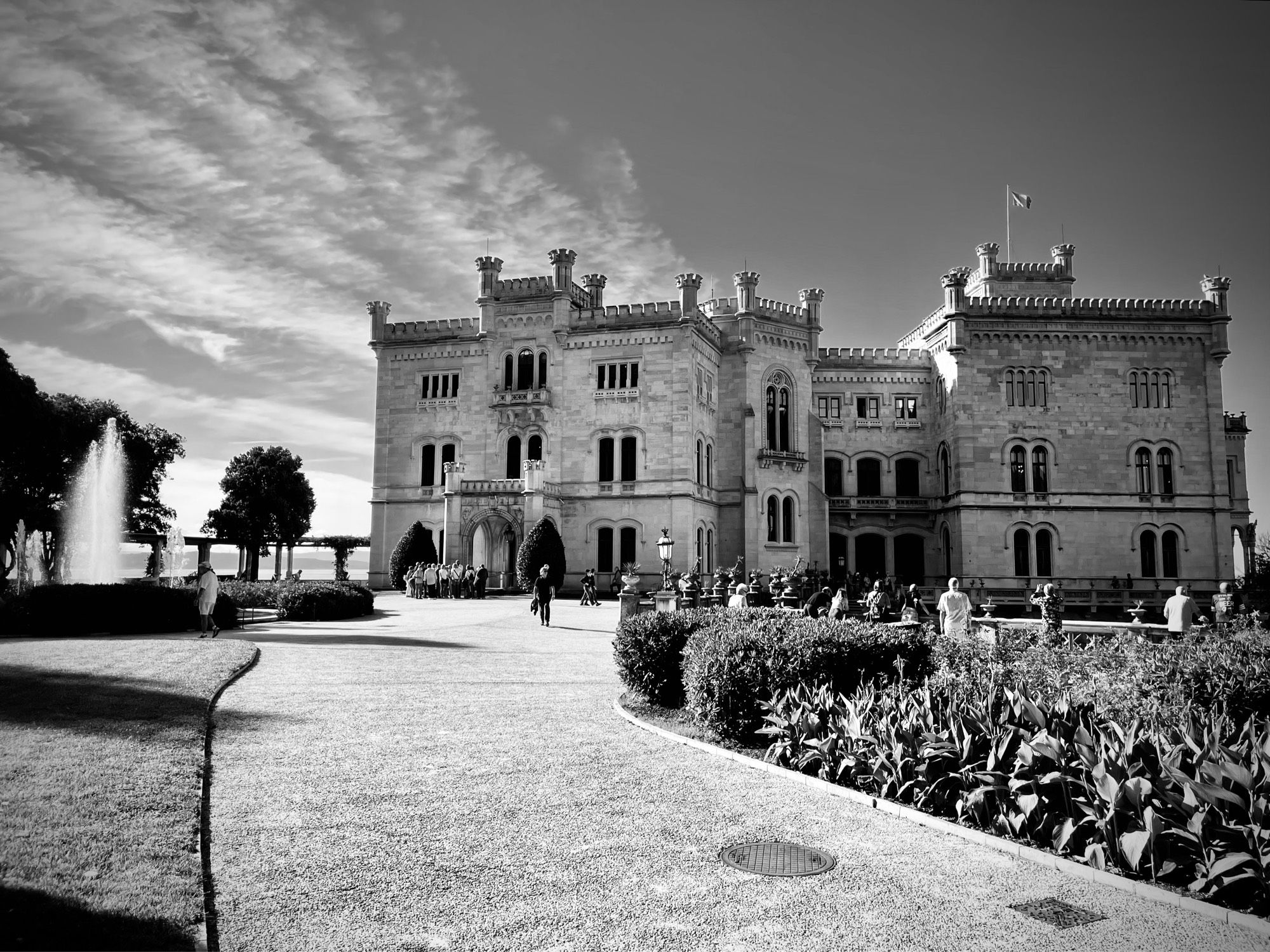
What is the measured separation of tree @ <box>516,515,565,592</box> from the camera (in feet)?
125

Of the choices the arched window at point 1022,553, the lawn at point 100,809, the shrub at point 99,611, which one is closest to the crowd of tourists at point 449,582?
the shrub at point 99,611

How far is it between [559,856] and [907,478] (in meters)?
45.1

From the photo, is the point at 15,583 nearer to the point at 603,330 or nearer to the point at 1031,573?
the point at 603,330

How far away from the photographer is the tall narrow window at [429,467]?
45.2m

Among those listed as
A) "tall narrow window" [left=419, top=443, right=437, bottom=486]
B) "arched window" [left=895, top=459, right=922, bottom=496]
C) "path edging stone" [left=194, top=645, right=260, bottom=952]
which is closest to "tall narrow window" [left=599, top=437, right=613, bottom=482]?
"tall narrow window" [left=419, top=443, right=437, bottom=486]

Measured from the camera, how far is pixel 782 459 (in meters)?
45.2

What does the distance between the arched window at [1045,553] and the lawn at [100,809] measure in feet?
131

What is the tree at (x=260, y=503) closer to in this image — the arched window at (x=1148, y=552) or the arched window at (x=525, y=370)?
the arched window at (x=525, y=370)

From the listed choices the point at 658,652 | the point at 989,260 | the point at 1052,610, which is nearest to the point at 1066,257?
the point at 989,260

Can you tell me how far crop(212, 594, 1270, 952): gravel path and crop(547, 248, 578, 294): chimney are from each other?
35.2 metres

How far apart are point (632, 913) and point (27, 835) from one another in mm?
4063

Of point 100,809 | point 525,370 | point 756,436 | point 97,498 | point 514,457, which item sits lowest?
point 100,809

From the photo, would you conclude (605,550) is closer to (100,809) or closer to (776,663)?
(776,663)

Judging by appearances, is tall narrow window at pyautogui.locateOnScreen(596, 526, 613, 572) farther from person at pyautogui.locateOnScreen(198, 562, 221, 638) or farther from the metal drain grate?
the metal drain grate
